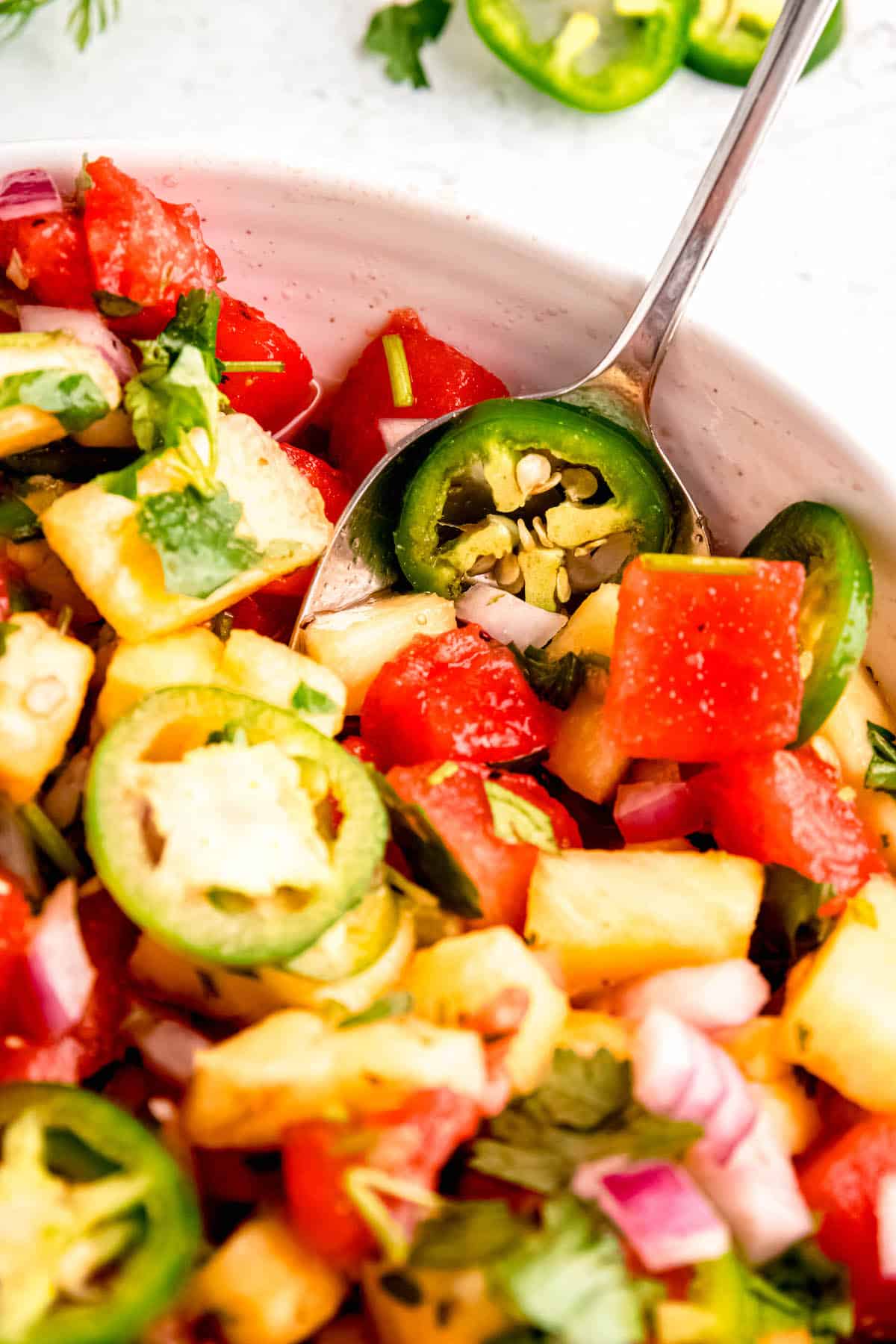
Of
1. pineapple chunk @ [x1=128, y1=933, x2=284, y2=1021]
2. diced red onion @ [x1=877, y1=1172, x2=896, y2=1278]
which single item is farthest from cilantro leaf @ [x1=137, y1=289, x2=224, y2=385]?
diced red onion @ [x1=877, y1=1172, x2=896, y2=1278]

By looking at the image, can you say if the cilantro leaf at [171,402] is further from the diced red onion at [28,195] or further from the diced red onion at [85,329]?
the diced red onion at [28,195]

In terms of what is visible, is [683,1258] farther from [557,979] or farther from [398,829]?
[398,829]

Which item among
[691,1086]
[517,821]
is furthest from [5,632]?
Answer: [691,1086]

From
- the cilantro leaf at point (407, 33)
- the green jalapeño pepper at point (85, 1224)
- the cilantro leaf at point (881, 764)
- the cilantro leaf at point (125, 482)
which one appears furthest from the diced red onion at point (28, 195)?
the cilantro leaf at point (881, 764)

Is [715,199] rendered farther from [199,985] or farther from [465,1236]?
[465,1236]

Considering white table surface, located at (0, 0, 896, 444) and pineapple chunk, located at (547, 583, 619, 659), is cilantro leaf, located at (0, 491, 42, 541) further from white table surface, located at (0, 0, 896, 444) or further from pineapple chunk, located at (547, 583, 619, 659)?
white table surface, located at (0, 0, 896, 444)

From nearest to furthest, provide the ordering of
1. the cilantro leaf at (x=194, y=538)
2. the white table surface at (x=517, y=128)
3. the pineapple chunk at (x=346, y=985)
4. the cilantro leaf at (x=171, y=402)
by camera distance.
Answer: the pineapple chunk at (x=346, y=985) → the cilantro leaf at (x=194, y=538) → the cilantro leaf at (x=171, y=402) → the white table surface at (x=517, y=128)
